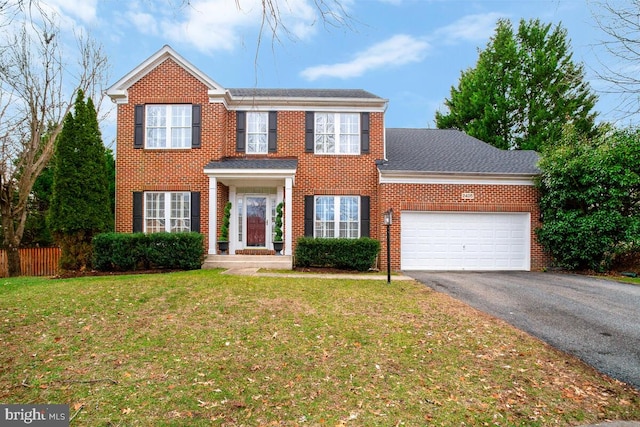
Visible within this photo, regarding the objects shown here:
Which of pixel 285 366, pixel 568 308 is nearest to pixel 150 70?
pixel 285 366

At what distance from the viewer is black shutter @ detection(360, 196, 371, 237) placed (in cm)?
1220

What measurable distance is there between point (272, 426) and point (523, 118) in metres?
26.3

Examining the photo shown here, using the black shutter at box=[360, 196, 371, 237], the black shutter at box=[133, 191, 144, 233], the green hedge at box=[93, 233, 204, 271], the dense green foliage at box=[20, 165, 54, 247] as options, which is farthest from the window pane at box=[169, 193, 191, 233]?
the dense green foliage at box=[20, 165, 54, 247]

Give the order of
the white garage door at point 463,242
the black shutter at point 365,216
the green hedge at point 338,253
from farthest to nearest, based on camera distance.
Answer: the black shutter at point 365,216 < the white garage door at point 463,242 < the green hedge at point 338,253

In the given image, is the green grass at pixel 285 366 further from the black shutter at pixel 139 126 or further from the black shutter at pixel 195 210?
the black shutter at pixel 139 126

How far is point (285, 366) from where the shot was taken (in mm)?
4090

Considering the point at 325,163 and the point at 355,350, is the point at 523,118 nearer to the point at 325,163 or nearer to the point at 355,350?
the point at 325,163

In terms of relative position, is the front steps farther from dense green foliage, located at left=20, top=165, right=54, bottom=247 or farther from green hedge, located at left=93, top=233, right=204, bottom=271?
dense green foliage, located at left=20, top=165, right=54, bottom=247

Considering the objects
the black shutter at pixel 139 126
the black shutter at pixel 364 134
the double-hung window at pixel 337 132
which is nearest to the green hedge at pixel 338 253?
the black shutter at pixel 364 134

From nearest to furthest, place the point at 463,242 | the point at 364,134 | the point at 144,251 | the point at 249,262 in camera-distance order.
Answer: the point at 144,251
the point at 249,262
the point at 463,242
the point at 364,134

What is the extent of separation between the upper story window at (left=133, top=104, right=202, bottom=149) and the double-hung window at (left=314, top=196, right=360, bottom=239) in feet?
16.0

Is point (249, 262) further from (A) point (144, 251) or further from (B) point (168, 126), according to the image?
(B) point (168, 126)

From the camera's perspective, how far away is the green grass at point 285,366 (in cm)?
326

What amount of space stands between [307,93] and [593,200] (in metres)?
10.4
